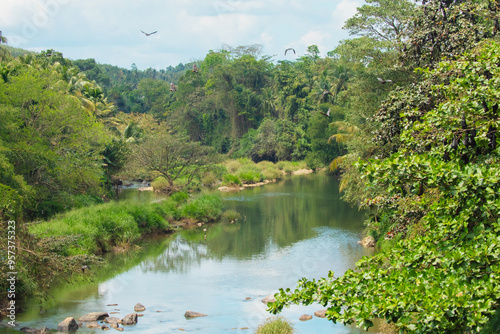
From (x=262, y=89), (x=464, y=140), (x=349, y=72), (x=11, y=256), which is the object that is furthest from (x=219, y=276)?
(x=262, y=89)

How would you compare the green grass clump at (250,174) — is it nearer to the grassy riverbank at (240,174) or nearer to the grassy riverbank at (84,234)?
the grassy riverbank at (240,174)

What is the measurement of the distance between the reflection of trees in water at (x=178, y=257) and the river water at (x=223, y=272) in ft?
0.12

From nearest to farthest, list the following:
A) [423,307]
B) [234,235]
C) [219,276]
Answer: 1. [423,307]
2. [219,276]
3. [234,235]

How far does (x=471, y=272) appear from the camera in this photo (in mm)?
4766

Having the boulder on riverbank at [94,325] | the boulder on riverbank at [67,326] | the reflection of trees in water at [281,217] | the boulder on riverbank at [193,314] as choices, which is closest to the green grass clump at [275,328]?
the boulder on riverbank at [193,314]

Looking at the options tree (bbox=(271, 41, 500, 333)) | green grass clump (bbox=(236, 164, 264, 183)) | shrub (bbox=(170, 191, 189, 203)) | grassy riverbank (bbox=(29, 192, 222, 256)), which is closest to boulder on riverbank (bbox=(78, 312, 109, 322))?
grassy riverbank (bbox=(29, 192, 222, 256))

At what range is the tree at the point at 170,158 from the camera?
1064 inches

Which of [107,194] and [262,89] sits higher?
[262,89]

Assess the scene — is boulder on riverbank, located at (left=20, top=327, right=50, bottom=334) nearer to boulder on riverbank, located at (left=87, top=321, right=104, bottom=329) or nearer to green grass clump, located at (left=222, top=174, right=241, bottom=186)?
boulder on riverbank, located at (left=87, top=321, right=104, bottom=329)

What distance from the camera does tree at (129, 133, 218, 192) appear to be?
27.0 m

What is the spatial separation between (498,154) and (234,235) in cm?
1630

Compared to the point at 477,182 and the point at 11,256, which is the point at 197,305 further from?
the point at 477,182

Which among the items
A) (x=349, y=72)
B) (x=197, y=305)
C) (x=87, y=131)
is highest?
(x=349, y=72)

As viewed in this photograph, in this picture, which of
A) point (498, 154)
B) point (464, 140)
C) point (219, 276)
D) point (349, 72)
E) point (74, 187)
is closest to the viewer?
point (498, 154)
